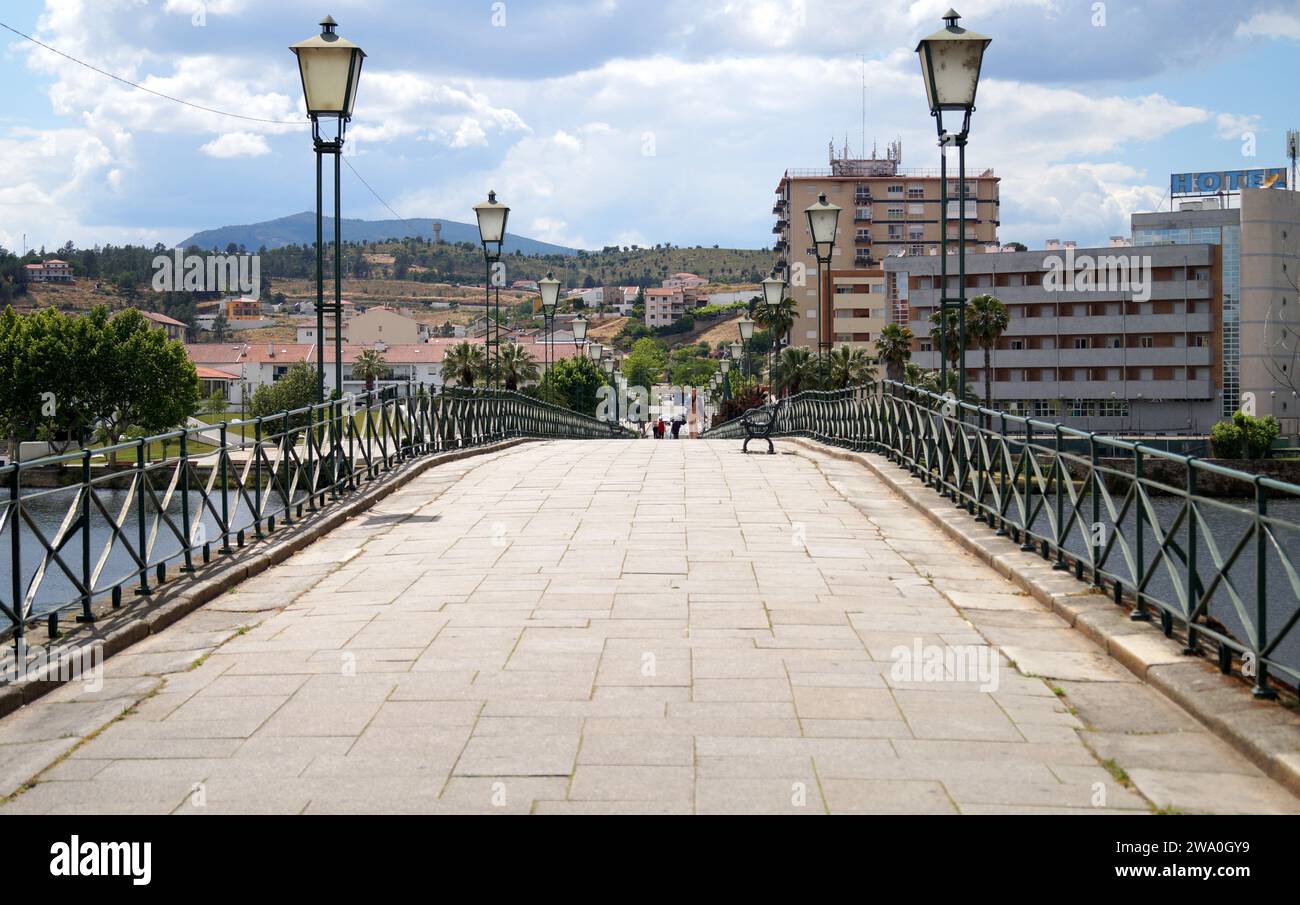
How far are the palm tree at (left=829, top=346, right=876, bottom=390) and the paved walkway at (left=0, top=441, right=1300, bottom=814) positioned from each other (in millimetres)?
56159

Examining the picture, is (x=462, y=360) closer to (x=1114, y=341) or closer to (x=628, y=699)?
(x=1114, y=341)

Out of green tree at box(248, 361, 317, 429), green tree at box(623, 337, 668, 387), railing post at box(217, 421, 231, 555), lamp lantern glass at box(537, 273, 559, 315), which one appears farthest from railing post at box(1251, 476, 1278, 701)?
green tree at box(623, 337, 668, 387)

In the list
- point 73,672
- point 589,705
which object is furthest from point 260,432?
Answer: point 589,705

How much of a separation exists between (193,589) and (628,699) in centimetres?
362

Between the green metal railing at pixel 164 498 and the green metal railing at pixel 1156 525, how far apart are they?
18.0 feet

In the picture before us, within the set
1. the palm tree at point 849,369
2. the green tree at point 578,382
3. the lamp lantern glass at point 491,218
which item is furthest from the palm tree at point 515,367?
the lamp lantern glass at point 491,218

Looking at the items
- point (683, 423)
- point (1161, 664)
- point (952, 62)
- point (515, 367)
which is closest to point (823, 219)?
point (952, 62)

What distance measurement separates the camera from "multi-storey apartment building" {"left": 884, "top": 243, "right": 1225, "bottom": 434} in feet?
277

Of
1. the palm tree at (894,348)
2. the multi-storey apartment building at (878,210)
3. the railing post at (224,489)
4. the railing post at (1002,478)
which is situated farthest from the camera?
the multi-storey apartment building at (878,210)

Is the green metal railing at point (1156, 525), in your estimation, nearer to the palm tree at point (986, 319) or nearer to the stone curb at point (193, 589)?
the stone curb at point (193, 589)

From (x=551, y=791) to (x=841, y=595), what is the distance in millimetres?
3711

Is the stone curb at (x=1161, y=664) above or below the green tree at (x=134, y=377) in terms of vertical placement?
below

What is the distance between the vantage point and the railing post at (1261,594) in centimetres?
516
